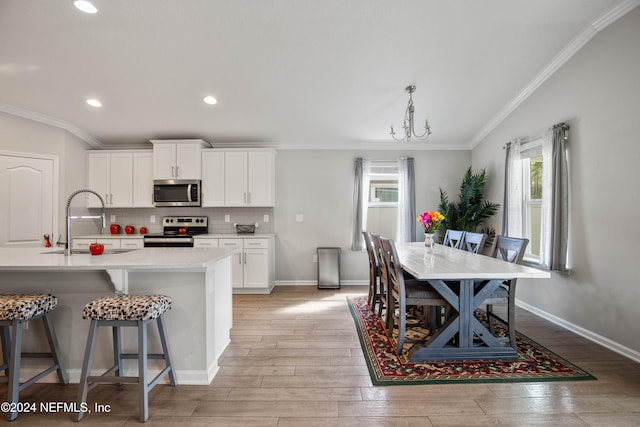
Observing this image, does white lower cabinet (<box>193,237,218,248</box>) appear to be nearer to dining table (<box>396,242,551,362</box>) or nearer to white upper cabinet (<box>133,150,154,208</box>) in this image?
white upper cabinet (<box>133,150,154,208</box>)

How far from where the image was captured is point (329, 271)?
4.70 meters

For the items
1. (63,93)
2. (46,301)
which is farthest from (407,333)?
(63,93)

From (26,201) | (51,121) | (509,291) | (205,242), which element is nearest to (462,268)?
(509,291)

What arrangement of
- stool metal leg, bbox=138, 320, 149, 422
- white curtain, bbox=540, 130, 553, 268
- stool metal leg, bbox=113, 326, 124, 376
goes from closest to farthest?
1. stool metal leg, bbox=138, 320, 149, 422
2. stool metal leg, bbox=113, 326, 124, 376
3. white curtain, bbox=540, 130, 553, 268

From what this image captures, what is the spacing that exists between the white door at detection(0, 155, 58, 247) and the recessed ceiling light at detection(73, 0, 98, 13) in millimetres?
2614

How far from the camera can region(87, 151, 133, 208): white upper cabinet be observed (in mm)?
4629

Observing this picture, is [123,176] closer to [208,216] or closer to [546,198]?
[208,216]

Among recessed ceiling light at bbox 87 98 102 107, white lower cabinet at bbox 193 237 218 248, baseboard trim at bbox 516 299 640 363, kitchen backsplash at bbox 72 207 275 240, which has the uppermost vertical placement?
recessed ceiling light at bbox 87 98 102 107

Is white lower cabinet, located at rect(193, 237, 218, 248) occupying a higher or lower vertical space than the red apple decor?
lower

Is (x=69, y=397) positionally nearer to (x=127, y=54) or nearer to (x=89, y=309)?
(x=89, y=309)

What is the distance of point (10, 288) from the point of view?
80.7 inches

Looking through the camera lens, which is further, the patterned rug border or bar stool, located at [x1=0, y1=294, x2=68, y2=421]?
the patterned rug border

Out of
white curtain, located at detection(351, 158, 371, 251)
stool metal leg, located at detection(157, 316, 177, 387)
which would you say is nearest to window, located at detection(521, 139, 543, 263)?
white curtain, located at detection(351, 158, 371, 251)

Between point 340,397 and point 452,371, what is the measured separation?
92cm
